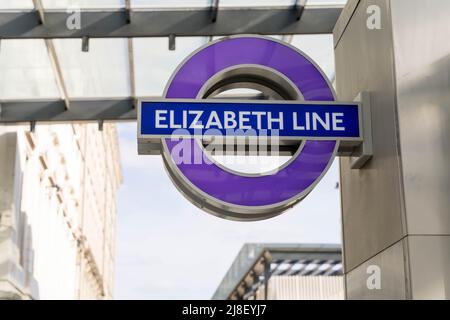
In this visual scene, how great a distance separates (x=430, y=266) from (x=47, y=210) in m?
16.6

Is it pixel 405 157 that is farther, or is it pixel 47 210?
pixel 47 210

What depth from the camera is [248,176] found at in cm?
606

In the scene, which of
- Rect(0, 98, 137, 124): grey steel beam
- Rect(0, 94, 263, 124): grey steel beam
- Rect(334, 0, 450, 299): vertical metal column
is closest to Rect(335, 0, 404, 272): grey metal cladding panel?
Rect(334, 0, 450, 299): vertical metal column

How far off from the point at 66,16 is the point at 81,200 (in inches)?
705

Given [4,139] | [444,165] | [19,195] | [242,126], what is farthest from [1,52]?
[444,165]

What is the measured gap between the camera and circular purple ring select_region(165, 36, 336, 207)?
19.7 ft

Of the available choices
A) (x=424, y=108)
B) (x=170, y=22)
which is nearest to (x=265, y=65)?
(x=424, y=108)

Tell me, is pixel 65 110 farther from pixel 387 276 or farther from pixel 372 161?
pixel 387 276

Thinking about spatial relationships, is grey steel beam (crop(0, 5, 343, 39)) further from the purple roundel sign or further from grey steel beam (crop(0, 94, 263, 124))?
the purple roundel sign

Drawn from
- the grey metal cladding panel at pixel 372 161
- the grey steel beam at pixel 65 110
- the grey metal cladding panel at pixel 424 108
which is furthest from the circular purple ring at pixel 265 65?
the grey steel beam at pixel 65 110

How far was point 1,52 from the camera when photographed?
14.3m

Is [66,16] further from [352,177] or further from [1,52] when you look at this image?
[352,177]

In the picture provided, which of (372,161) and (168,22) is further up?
(168,22)
